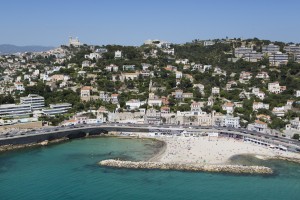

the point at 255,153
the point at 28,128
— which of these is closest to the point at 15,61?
the point at 28,128

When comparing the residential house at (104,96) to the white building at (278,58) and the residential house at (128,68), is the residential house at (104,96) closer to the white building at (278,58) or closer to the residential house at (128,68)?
the residential house at (128,68)

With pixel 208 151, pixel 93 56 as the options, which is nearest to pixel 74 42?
pixel 93 56

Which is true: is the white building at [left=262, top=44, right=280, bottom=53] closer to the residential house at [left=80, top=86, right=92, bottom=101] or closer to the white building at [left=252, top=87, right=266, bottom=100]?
the white building at [left=252, top=87, right=266, bottom=100]

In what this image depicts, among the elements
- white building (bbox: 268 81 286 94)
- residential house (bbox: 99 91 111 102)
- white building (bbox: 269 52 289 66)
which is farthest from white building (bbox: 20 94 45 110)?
white building (bbox: 269 52 289 66)

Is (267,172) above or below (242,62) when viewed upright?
below

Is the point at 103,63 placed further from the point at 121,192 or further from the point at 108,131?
the point at 121,192

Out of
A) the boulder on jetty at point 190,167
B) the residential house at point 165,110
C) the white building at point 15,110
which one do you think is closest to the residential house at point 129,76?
the residential house at point 165,110
